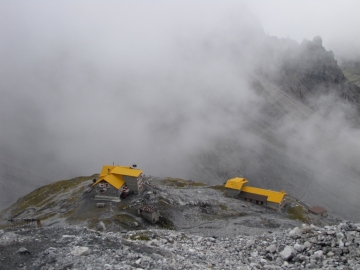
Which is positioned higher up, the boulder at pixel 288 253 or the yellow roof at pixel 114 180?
the yellow roof at pixel 114 180

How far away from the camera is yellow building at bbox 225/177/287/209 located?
278 ft

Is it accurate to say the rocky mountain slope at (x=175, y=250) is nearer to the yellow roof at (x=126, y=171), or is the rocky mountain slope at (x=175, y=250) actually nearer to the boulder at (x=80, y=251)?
the boulder at (x=80, y=251)

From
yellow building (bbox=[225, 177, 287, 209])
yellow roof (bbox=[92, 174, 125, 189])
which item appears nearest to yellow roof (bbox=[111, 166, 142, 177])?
yellow roof (bbox=[92, 174, 125, 189])

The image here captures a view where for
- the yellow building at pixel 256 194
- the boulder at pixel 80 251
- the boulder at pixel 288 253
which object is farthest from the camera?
the yellow building at pixel 256 194

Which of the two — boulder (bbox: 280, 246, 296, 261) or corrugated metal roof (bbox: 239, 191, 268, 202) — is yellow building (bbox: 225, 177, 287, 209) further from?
boulder (bbox: 280, 246, 296, 261)

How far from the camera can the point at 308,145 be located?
197 m

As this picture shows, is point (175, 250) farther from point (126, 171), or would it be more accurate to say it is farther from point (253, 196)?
point (253, 196)

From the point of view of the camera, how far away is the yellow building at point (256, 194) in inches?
3331

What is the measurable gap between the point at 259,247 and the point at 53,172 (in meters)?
170

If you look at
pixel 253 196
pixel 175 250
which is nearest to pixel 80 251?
pixel 175 250

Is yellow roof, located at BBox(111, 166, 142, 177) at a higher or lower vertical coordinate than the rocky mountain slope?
higher

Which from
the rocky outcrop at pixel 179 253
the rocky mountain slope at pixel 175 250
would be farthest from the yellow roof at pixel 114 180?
the rocky outcrop at pixel 179 253

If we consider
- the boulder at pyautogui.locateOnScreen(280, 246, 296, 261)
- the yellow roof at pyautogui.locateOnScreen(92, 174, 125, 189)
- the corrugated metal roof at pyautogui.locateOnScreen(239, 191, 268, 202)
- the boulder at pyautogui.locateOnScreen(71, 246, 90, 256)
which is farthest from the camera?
the corrugated metal roof at pyautogui.locateOnScreen(239, 191, 268, 202)

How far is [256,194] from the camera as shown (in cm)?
8731
